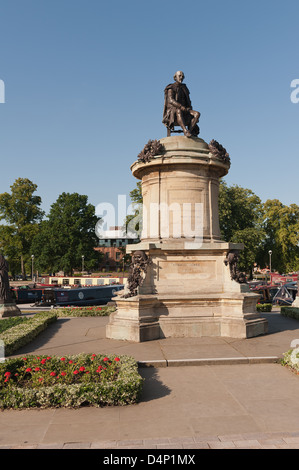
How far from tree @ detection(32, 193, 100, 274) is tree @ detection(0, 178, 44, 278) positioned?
450 cm

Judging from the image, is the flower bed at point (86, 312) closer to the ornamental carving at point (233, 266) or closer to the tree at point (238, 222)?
the ornamental carving at point (233, 266)

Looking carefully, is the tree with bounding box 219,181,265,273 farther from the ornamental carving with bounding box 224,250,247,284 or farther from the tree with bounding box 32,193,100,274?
the ornamental carving with bounding box 224,250,247,284

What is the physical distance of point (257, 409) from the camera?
577 centimetres

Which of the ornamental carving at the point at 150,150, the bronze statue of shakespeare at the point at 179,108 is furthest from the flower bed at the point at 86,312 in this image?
the bronze statue of shakespeare at the point at 179,108

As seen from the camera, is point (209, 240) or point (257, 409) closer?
point (257, 409)

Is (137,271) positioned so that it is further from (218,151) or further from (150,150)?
(218,151)

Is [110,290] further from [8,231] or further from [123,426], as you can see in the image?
[8,231]

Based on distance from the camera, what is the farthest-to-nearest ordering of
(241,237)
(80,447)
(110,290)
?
(241,237) → (110,290) → (80,447)

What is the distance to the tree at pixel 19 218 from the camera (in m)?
62.6

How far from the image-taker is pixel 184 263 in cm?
1166

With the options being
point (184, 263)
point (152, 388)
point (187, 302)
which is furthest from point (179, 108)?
point (152, 388)

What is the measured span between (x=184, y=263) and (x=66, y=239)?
161ft
